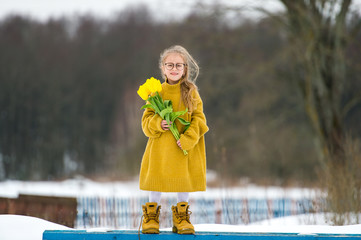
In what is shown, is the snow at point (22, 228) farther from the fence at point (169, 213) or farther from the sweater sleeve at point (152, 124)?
the fence at point (169, 213)

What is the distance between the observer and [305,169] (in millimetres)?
19031

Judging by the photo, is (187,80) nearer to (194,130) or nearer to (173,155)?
(194,130)

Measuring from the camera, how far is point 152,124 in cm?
314

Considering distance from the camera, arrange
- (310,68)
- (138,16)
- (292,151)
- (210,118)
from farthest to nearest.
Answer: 1. (138,16)
2. (210,118)
3. (292,151)
4. (310,68)

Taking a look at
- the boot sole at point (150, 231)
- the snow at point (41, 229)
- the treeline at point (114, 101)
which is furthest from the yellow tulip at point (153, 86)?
the treeline at point (114, 101)

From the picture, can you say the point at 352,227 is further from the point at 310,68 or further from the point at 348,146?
the point at 310,68

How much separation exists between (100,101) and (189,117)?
29.3m

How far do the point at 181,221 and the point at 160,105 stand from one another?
953 mm

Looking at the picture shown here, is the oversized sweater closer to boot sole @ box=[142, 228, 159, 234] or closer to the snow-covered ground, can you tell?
boot sole @ box=[142, 228, 159, 234]

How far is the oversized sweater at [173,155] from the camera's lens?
10.2ft

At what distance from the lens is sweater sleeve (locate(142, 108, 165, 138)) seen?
10.3 ft

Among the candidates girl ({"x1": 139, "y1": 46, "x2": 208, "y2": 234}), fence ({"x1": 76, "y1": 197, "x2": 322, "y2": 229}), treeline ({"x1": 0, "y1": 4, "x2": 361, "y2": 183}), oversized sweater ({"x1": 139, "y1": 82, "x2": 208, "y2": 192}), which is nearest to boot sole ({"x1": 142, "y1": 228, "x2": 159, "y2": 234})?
girl ({"x1": 139, "y1": 46, "x2": 208, "y2": 234})

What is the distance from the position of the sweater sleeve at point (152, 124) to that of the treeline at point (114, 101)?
32.8 ft

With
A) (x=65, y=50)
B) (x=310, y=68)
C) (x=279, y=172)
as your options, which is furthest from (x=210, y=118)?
(x=65, y=50)
